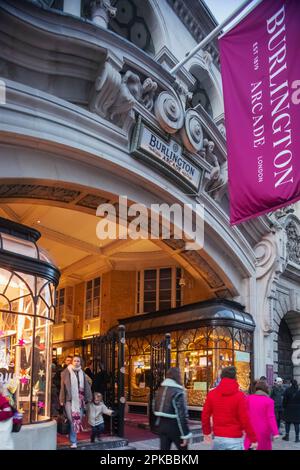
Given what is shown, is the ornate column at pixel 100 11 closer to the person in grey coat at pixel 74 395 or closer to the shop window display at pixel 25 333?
the shop window display at pixel 25 333

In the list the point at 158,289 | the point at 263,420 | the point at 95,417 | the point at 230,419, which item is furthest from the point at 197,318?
the point at 230,419

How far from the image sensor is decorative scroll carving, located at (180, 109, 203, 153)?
46.4ft

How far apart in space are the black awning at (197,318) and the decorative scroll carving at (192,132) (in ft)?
16.1

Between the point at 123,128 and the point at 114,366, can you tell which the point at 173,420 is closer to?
the point at 114,366

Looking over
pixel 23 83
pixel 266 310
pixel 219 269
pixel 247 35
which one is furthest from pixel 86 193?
pixel 266 310

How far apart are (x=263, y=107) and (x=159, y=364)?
735cm

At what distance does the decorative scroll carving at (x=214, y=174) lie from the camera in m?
15.3

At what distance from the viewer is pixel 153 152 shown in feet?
43.1

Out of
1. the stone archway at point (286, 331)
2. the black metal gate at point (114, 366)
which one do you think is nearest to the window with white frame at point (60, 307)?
the stone archway at point (286, 331)

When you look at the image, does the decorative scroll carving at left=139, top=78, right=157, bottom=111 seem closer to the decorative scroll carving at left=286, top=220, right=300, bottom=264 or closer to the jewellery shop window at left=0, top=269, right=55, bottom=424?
the jewellery shop window at left=0, top=269, right=55, bottom=424

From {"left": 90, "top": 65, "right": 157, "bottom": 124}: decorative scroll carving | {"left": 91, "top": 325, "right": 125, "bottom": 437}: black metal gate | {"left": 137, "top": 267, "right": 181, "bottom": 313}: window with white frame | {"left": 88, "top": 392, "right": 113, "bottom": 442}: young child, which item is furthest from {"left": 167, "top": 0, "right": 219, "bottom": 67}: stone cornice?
{"left": 88, "top": 392, "right": 113, "bottom": 442}: young child

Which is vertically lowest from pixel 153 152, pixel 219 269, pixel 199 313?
pixel 199 313

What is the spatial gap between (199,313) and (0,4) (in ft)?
34.1

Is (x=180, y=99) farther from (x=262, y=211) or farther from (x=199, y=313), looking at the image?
(x=199, y=313)
